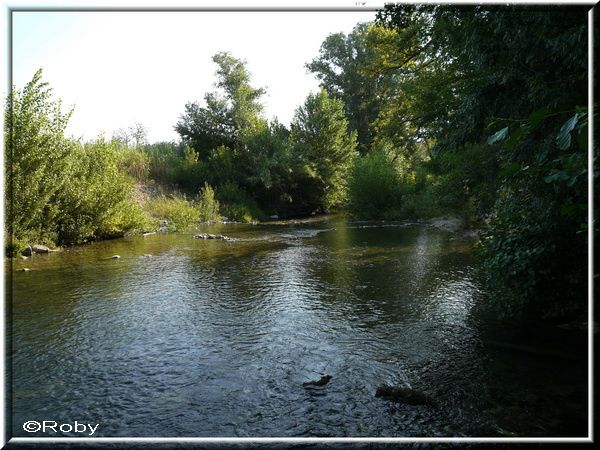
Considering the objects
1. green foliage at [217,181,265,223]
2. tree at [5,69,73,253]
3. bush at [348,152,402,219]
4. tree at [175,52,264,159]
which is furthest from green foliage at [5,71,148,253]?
tree at [175,52,264,159]

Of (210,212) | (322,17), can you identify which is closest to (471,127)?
(322,17)

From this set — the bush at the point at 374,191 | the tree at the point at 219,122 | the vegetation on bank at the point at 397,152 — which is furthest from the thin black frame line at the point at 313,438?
the tree at the point at 219,122

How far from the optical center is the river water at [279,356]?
3.45 metres

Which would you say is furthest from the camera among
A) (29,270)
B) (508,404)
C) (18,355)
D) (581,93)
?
(29,270)

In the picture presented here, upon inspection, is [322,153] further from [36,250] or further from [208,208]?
[36,250]

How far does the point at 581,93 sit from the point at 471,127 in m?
1.64

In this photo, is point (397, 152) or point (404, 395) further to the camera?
point (397, 152)

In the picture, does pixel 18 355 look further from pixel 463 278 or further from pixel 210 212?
pixel 210 212

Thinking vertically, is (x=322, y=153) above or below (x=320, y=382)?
above

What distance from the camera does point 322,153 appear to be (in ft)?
105

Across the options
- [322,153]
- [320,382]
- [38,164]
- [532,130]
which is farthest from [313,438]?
[322,153]

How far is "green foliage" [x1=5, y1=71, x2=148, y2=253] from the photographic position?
10.4 m

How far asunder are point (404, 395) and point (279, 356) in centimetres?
165

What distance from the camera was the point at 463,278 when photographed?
28.7ft
